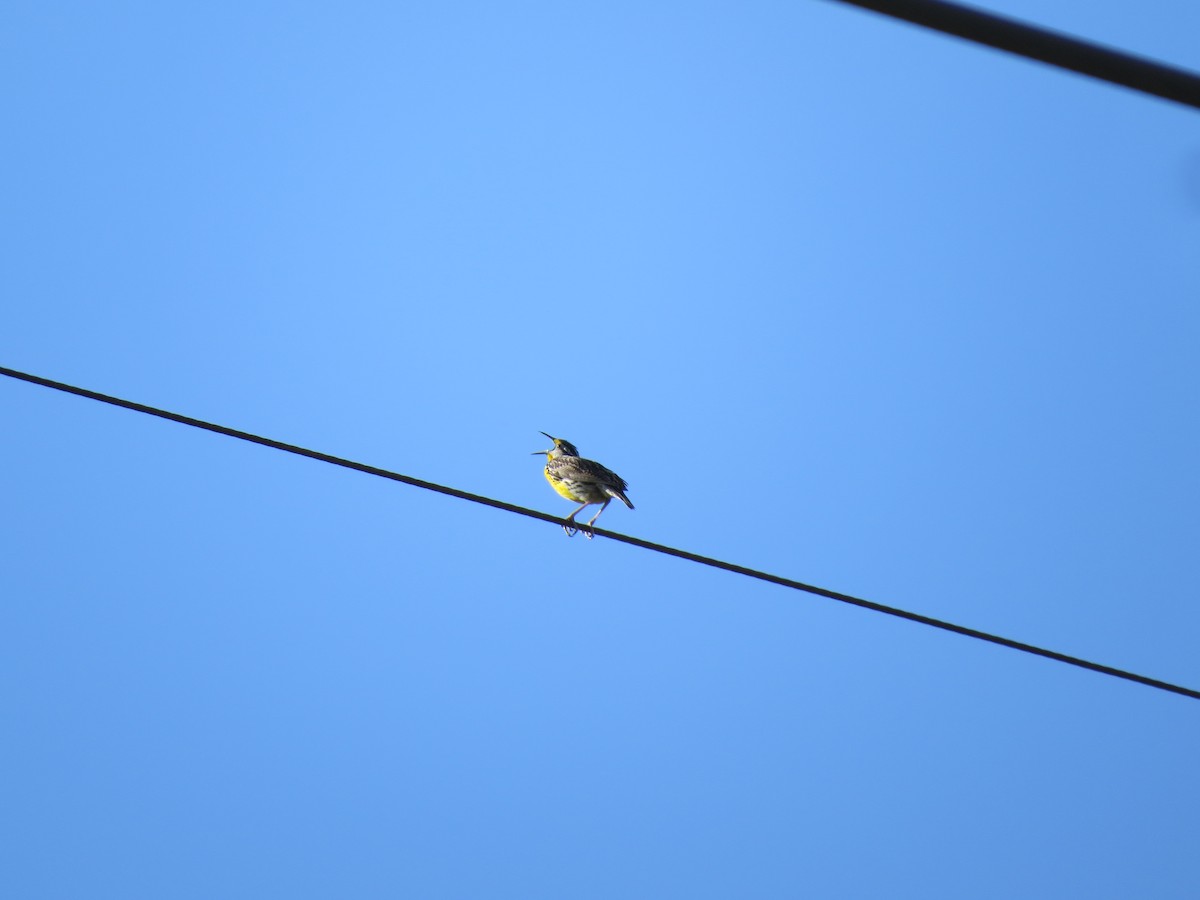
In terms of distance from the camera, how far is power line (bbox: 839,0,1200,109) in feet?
6.77

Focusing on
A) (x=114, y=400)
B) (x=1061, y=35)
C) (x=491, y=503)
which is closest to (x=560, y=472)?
(x=491, y=503)

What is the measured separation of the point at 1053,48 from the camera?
2098mm

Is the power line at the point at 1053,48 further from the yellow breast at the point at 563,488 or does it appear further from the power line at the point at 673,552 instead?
the yellow breast at the point at 563,488

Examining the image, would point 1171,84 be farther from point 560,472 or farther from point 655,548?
point 560,472

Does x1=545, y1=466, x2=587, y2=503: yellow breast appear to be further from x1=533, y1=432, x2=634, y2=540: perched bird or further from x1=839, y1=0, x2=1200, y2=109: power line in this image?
x1=839, y1=0, x2=1200, y2=109: power line

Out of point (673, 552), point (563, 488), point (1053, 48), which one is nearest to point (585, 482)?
point (563, 488)

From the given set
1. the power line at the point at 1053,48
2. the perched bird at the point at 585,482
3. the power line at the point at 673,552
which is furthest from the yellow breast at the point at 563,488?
the power line at the point at 1053,48

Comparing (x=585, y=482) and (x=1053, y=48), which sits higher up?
(x=585, y=482)

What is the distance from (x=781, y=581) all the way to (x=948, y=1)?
2.91 metres

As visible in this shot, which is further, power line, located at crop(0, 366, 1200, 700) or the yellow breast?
the yellow breast

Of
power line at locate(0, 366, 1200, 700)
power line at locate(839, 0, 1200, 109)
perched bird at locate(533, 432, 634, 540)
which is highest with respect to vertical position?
perched bird at locate(533, 432, 634, 540)

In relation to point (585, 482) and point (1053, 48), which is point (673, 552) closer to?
point (1053, 48)

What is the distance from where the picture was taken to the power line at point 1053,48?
2062mm

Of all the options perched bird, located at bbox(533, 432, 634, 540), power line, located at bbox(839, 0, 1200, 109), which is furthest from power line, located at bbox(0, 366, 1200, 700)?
perched bird, located at bbox(533, 432, 634, 540)
